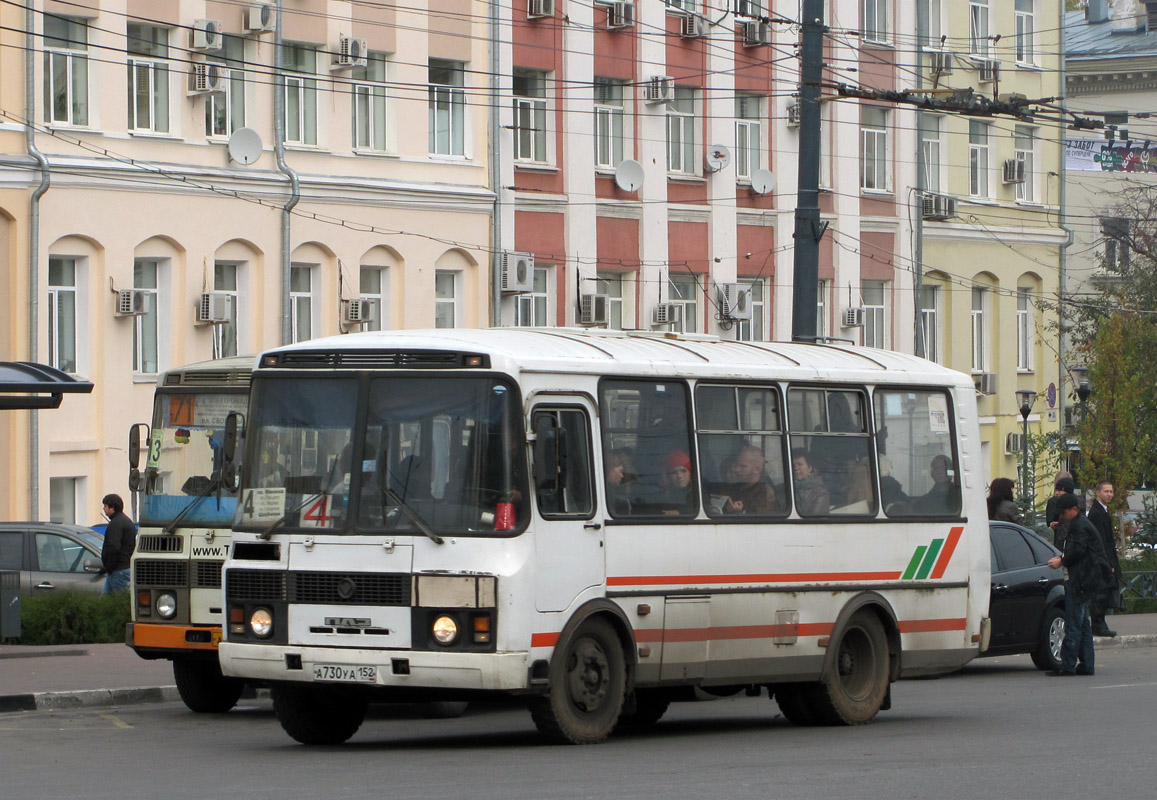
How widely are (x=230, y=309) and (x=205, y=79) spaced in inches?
143

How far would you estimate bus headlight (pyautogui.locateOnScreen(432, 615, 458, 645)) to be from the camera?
12.6 meters

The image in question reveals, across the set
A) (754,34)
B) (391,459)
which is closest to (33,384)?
(391,459)

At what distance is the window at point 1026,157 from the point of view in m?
49.3

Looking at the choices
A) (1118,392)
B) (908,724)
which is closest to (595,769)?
(908,724)

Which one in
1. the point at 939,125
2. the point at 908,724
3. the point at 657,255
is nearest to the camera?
the point at 908,724

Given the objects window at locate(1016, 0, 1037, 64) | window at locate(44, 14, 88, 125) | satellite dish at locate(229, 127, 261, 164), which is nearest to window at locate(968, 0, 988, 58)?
Answer: window at locate(1016, 0, 1037, 64)

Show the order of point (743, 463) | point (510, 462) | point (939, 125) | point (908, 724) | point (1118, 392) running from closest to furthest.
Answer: point (510, 462)
point (743, 463)
point (908, 724)
point (1118, 392)
point (939, 125)

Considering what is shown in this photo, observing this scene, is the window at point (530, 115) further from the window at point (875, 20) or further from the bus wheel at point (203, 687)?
the bus wheel at point (203, 687)

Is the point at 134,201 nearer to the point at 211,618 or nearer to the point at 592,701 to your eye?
the point at 211,618

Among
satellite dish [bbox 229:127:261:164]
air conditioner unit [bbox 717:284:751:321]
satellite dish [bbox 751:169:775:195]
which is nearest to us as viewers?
satellite dish [bbox 229:127:261:164]

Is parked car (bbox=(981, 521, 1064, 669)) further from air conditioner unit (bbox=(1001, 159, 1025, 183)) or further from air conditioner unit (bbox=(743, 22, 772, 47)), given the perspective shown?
air conditioner unit (bbox=(1001, 159, 1025, 183))

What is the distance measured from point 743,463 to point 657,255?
26.0 m

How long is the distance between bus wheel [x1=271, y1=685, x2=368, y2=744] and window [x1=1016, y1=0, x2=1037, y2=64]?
125ft

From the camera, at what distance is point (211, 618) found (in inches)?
635
